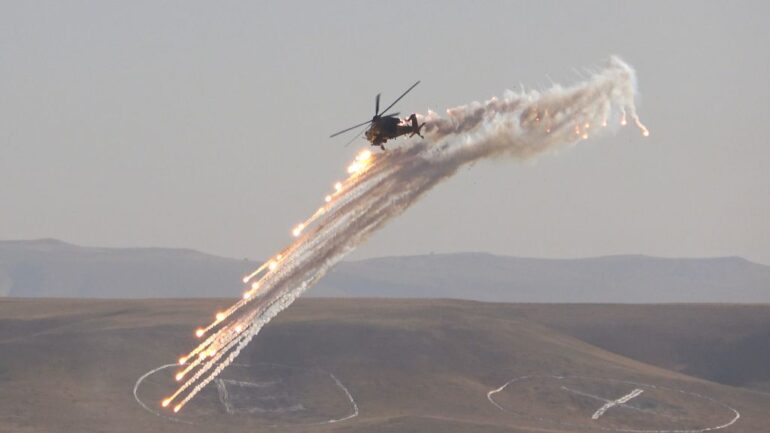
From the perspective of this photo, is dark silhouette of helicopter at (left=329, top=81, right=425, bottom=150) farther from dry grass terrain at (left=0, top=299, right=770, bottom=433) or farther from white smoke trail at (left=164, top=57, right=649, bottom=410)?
dry grass terrain at (left=0, top=299, right=770, bottom=433)

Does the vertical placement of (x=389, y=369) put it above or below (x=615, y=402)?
above

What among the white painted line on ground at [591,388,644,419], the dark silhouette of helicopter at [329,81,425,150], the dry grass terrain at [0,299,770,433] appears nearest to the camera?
the dark silhouette of helicopter at [329,81,425,150]

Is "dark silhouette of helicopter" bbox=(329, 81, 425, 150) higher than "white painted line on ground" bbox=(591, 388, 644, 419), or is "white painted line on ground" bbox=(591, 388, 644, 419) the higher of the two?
"dark silhouette of helicopter" bbox=(329, 81, 425, 150)

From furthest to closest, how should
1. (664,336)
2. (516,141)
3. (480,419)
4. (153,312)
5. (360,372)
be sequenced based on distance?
(664,336)
(153,312)
(360,372)
(480,419)
(516,141)

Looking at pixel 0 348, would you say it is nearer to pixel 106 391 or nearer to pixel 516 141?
pixel 106 391

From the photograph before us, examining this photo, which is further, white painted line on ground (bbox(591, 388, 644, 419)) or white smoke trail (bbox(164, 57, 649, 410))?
white painted line on ground (bbox(591, 388, 644, 419))

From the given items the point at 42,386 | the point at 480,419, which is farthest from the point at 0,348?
the point at 480,419

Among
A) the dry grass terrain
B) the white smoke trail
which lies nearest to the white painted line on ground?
the dry grass terrain

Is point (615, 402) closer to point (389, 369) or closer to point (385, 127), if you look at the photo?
point (389, 369)

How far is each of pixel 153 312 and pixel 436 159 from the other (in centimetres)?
8738

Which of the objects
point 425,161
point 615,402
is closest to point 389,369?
point 615,402

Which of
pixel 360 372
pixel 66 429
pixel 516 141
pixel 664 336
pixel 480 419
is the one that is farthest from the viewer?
pixel 664 336

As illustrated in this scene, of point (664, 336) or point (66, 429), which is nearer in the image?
point (66, 429)

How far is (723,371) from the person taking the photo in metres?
162
